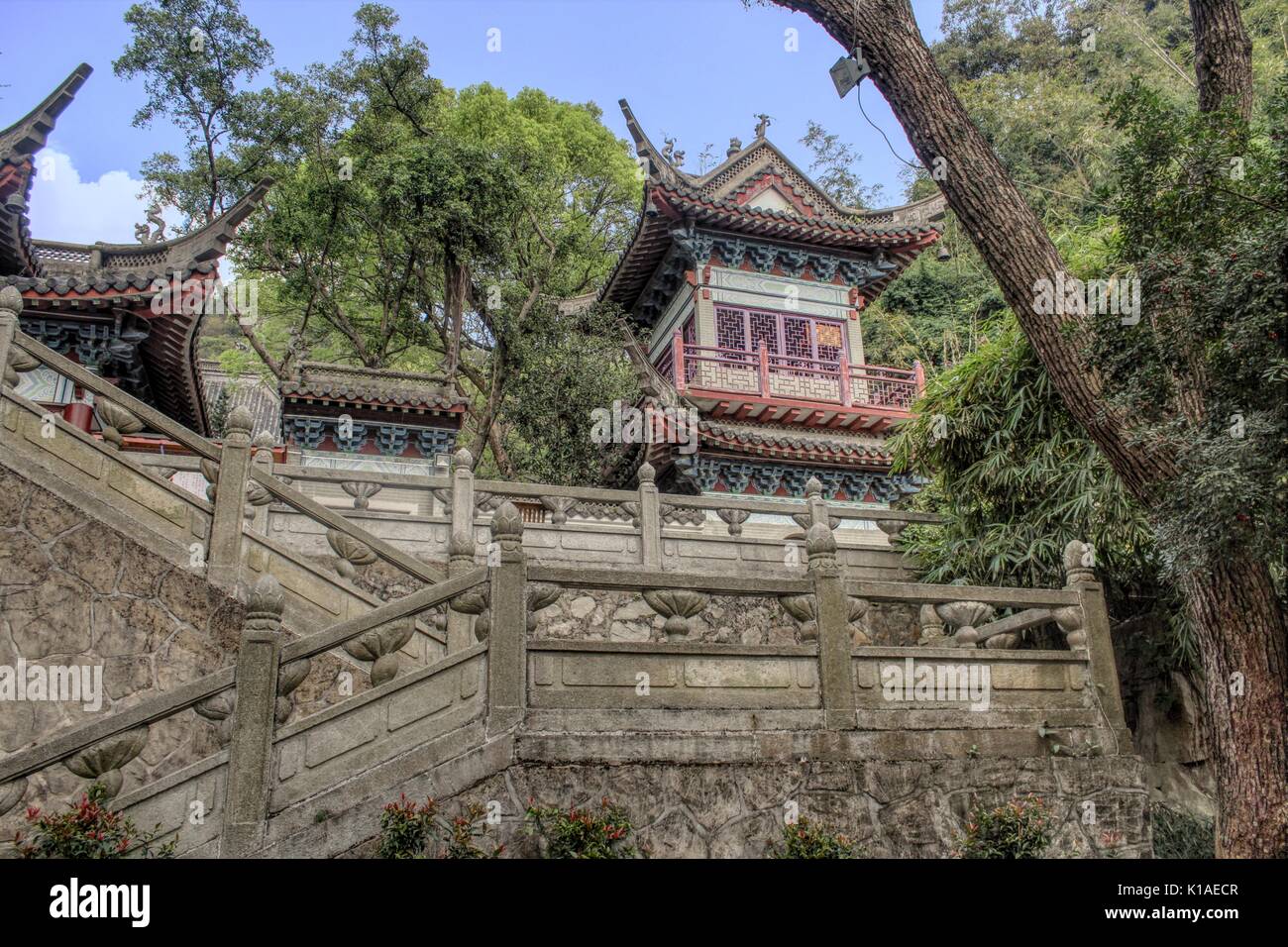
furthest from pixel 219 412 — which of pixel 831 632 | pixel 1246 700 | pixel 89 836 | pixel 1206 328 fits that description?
pixel 1246 700

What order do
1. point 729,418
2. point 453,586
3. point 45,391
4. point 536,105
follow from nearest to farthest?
point 453,586, point 45,391, point 729,418, point 536,105

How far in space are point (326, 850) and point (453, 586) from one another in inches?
66.1

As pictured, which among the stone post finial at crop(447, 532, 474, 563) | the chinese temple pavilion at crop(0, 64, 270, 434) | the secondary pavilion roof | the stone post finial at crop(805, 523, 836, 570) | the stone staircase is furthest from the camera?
the secondary pavilion roof

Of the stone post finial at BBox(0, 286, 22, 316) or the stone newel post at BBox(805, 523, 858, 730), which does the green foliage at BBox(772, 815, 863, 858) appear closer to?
the stone newel post at BBox(805, 523, 858, 730)

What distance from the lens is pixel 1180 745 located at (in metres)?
11.4

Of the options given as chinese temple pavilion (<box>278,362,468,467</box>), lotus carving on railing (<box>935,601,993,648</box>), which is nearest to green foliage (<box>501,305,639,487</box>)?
chinese temple pavilion (<box>278,362,468,467</box>)

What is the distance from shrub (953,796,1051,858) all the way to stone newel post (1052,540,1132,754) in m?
1.32

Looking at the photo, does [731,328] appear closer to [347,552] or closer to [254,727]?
[347,552]

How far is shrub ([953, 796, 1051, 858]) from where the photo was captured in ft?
22.2

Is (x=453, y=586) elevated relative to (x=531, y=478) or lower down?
lower down

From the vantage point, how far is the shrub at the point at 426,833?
18.7ft

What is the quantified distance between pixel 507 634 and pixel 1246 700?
4680mm
